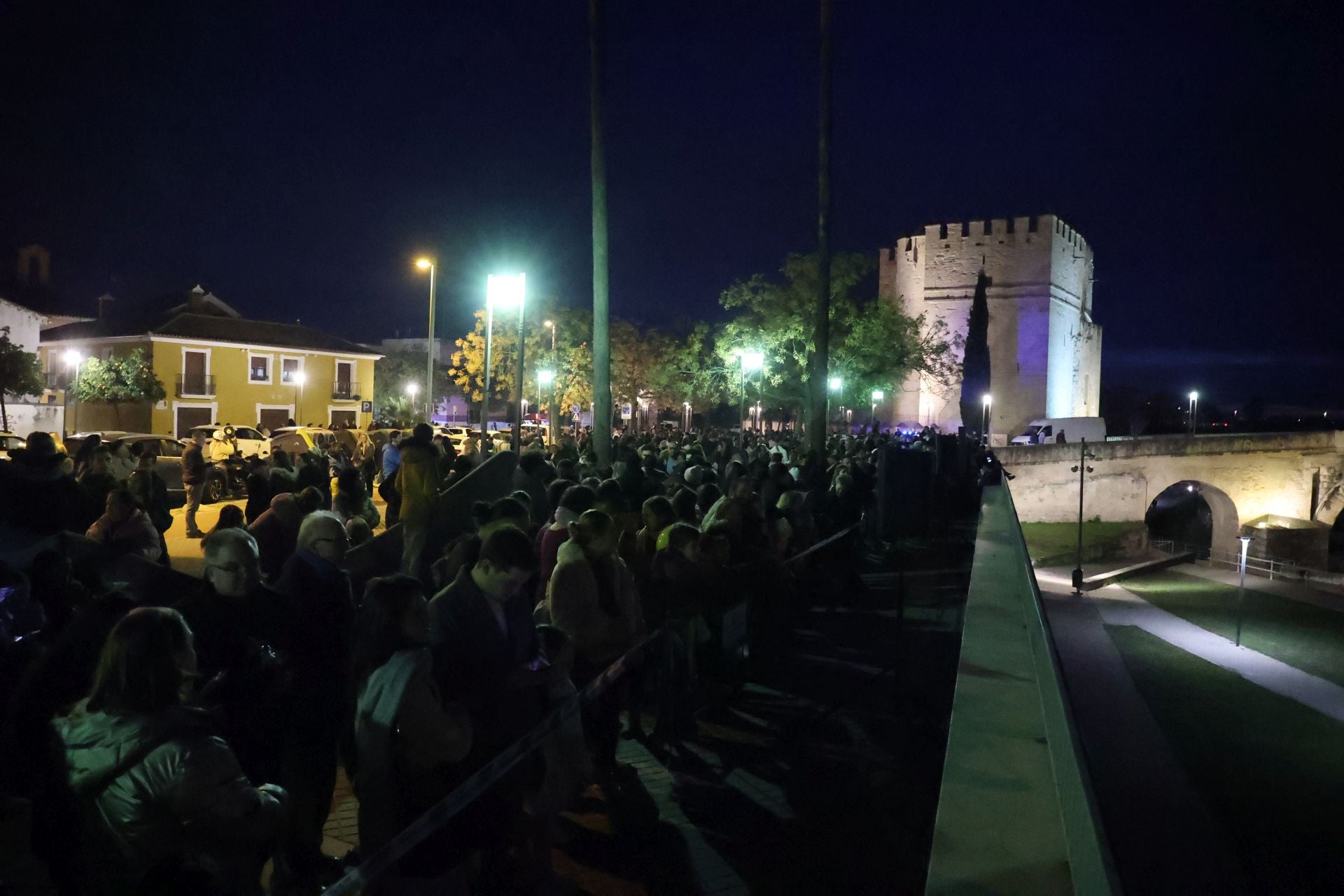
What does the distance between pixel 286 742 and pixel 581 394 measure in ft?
151

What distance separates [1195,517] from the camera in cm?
7544

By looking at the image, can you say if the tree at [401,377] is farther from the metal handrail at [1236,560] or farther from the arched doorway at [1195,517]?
the arched doorway at [1195,517]

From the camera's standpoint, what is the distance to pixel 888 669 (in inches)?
306

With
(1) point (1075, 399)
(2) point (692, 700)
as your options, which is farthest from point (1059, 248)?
(2) point (692, 700)

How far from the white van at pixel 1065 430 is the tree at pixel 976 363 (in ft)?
10.8

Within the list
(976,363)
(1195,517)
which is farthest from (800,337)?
(1195,517)

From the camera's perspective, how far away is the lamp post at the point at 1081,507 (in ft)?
156

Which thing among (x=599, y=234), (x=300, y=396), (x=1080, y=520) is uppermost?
(x=599, y=234)

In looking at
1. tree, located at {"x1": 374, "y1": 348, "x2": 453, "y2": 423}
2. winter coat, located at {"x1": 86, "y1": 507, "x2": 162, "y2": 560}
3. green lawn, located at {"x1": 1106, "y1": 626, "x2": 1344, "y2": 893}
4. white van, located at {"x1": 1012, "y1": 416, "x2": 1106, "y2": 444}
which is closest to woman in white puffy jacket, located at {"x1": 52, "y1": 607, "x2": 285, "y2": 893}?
winter coat, located at {"x1": 86, "y1": 507, "x2": 162, "y2": 560}

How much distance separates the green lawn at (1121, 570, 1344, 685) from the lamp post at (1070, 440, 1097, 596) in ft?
9.56

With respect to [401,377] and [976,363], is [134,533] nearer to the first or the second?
[976,363]

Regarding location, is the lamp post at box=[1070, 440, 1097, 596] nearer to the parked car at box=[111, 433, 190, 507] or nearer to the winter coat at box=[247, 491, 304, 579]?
the parked car at box=[111, 433, 190, 507]

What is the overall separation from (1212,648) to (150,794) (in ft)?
148

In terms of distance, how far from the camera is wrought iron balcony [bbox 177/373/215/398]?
4266 centimetres
